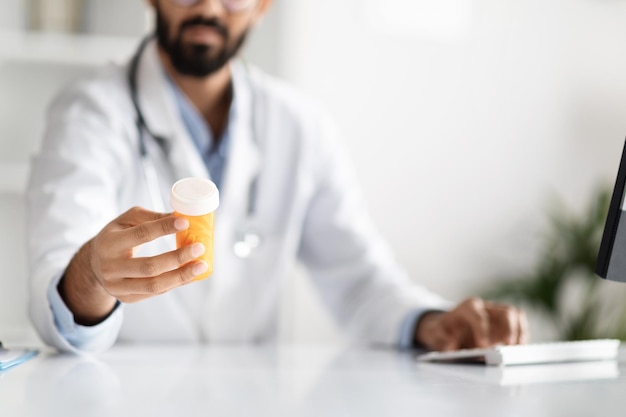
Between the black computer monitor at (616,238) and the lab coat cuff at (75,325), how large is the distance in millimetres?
613

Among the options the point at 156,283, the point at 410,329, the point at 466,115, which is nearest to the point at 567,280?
the point at 466,115

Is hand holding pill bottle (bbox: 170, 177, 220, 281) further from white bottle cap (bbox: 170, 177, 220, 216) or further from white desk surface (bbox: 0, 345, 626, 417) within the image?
white desk surface (bbox: 0, 345, 626, 417)

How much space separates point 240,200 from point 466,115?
5.08ft

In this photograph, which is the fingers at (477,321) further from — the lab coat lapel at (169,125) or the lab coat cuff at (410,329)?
the lab coat lapel at (169,125)

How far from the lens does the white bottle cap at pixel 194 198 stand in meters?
0.77

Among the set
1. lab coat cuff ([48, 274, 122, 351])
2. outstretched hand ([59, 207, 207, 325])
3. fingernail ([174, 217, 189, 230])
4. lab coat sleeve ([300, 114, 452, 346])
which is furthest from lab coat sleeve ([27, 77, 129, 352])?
lab coat sleeve ([300, 114, 452, 346])

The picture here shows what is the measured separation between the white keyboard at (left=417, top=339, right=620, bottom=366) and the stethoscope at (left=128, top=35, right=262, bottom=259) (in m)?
0.53

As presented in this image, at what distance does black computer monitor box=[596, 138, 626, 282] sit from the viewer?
0.86m

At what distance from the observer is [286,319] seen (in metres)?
2.45

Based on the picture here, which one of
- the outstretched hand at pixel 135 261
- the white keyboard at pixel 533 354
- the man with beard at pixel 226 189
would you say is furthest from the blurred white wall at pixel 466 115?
the outstretched hand at pixel 135 261

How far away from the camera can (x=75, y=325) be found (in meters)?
1.04

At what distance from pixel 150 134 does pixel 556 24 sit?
2.03 m

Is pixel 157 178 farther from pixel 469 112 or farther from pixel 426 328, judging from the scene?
pixel 469 112

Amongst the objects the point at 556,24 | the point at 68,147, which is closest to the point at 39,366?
the point at 68,147
